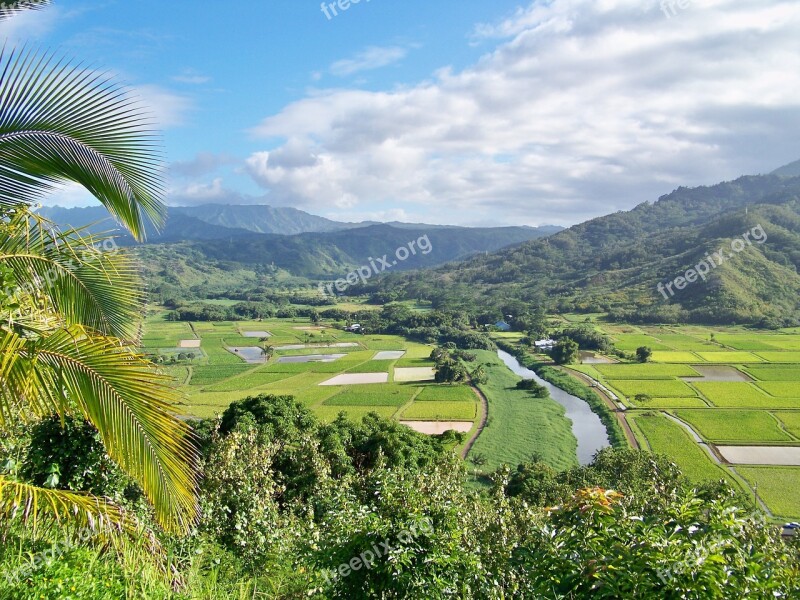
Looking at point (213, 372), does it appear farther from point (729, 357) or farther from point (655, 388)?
point (729, 357)

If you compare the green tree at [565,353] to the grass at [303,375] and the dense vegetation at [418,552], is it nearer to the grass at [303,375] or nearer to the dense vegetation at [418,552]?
the grass at [303,375]

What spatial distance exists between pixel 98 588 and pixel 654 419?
4476 cm

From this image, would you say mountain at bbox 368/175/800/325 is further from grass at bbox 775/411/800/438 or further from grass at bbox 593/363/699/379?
grass at bbox 775/411/800/438

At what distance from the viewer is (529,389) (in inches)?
2104

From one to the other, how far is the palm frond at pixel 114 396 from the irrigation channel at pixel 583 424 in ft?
109

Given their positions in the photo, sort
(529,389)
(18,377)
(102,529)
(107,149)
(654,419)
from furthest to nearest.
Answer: (529,389) → (654,419) → (107,149) → (102,529) → (18,377)

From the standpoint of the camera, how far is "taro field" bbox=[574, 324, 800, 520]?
32.6 metres

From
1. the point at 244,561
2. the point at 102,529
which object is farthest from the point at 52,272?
the point at 244,561

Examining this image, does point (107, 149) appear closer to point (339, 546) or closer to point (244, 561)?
point (339, 546)

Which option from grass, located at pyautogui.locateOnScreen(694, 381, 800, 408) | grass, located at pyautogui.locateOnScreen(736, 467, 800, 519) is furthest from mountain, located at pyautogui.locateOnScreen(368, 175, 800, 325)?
grass, located at pyautogui.locateOnScreen(736, 467, 800, 519)

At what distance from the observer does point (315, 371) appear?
6619 cm

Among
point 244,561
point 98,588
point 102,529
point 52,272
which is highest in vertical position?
A: point 52,272

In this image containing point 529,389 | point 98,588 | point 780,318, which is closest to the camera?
point 98,588

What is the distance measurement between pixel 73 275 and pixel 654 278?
12981 centimetres
